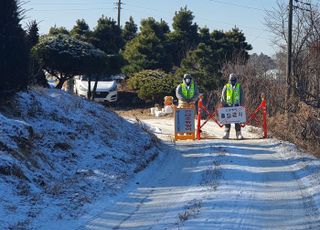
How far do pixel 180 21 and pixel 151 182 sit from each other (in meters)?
32.2

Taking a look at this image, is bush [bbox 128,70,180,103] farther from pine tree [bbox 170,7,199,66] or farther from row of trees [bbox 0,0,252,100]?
pine tree [bbox 170,7,199,66]

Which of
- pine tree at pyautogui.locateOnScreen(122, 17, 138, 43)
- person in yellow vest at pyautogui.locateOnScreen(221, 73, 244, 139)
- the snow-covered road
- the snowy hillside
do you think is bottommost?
the snow-covered road

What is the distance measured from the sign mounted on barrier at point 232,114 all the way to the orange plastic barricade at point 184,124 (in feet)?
3.05

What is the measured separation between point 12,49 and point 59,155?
2420 mm

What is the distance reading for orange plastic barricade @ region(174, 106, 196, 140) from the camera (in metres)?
16.0

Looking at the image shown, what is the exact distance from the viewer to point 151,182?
10117 millimetres

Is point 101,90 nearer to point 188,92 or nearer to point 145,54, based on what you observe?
point 145,54

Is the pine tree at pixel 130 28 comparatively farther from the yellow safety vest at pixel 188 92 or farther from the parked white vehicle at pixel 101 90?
the yellow safety vest at pixel 188 92

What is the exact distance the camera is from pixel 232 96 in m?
16.7

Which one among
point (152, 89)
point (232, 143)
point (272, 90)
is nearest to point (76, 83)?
point (152, 89)

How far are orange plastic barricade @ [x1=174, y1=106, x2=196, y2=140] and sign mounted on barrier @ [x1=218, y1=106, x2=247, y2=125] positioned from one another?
928 millimetres

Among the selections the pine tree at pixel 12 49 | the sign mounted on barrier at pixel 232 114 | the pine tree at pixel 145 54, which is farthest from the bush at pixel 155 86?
the pine tree at pixel 12 49

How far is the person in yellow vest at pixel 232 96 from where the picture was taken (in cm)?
1641

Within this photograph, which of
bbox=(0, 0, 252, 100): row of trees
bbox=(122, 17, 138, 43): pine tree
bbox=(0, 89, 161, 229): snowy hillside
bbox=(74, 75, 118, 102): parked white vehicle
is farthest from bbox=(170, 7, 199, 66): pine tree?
bbox=(0, 89, 161, 229): snowy hillside
